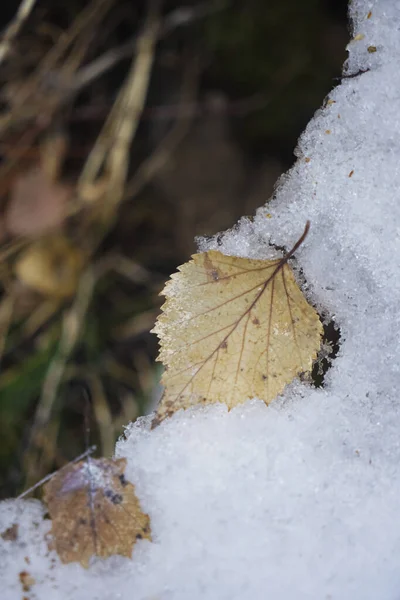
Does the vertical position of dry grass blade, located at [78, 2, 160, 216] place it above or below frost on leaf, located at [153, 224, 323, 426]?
above

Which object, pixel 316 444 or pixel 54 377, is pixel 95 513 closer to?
pixel 316 444

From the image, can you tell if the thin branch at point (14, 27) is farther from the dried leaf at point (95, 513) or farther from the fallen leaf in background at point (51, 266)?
the dried leaf at point (95, 513)

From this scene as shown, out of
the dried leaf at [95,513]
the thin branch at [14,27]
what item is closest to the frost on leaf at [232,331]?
the dried leaf at [95,513]

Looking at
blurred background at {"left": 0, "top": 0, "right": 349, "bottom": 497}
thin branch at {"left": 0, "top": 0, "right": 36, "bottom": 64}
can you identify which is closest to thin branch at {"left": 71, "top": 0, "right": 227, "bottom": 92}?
blurred background at {"left": 0, "top": 0, "right": 349, "bottom": 497}

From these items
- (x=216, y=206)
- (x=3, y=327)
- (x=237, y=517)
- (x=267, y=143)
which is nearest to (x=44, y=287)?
(x=3, y=327)

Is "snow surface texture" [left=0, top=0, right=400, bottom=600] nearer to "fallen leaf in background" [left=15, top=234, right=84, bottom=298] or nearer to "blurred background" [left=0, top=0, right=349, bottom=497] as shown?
"blurred background" [left=0, top=0, right=349, bottom=497]

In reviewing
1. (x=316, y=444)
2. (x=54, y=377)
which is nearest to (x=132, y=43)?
(x=54, y=377)
